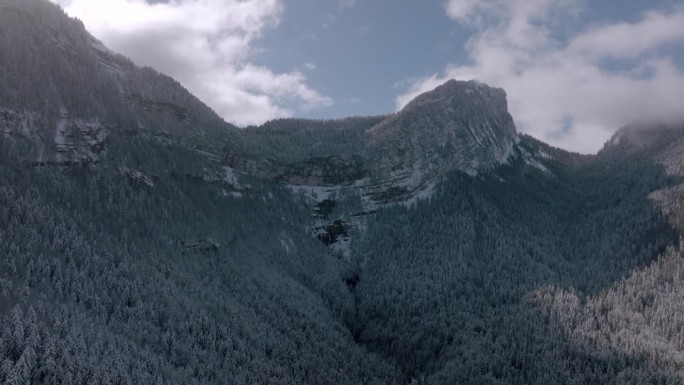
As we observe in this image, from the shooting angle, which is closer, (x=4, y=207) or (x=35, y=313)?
(x=35, y=313)

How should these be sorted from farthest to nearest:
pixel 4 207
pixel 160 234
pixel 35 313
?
pixel 160 234
pixel 4 207
pixel 35 313

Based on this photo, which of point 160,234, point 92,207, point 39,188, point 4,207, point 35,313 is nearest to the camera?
point 35,313

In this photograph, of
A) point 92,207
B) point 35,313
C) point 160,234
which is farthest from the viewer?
point 160,234

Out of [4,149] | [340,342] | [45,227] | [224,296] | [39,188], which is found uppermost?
[4,149]

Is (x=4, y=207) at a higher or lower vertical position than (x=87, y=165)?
lower

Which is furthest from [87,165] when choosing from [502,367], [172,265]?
[502,367]

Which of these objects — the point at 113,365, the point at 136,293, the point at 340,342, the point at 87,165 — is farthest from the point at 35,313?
the point at 340,342

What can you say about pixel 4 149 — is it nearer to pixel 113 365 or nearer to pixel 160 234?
pixel 160 234

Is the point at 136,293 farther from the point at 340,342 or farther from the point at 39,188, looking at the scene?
the point at 340,342

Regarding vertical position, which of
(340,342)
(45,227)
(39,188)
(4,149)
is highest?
(4,149)
